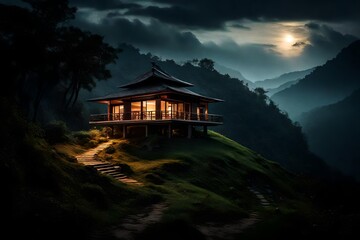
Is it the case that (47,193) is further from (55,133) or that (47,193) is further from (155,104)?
(155,104)

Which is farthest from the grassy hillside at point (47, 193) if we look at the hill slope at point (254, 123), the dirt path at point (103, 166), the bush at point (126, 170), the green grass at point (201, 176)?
the hill slope at point (254, 123)

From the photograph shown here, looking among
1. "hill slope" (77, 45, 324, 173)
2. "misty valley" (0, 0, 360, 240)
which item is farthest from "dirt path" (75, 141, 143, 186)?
"hill slope" (77, 45, 324, 173)

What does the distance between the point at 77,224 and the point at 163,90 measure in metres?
31.0

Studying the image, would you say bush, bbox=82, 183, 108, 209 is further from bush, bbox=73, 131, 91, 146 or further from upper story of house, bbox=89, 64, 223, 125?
bush, bbox=73, 131, 91, 146

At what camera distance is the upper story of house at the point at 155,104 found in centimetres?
4588

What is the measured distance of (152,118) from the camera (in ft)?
151

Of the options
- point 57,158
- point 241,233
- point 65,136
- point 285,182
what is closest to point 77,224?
point 57,158

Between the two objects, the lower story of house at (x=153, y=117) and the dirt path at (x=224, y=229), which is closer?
the dirt path at (x=224, y=229)

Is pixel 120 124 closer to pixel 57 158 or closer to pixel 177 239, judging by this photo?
pixel 57 158

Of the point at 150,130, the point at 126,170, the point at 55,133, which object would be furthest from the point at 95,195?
the point at 150,130

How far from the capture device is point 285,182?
41.5 m

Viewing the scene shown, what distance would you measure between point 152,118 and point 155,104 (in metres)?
2.23

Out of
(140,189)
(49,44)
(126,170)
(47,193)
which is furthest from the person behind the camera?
(49,44)

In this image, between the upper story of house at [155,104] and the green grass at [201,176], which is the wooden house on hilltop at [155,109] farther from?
the green grass at [201,176]
